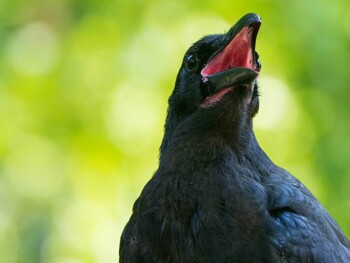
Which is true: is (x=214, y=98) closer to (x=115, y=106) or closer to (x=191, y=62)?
(x=191, y=62)

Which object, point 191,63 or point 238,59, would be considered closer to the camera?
point 238,59

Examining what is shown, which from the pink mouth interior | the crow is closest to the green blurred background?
the crow

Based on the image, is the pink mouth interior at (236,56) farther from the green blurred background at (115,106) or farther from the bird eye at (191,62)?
the green blurred background at (115,106)

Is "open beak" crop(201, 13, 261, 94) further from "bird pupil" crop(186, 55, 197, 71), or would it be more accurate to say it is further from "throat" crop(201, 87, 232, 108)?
"bird pupil" crop(186, 55, 197, 71)

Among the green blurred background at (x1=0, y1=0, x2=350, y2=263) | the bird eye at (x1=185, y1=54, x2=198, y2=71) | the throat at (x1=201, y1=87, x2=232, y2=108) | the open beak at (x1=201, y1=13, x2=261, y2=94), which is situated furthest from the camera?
the green blurred background at (x1=0, y1=0, x2=350, y2=263)

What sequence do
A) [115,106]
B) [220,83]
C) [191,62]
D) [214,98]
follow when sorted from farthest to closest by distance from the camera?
[115,106] → [191,62] → [214,98] → [220,83]

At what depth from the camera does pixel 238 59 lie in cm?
480

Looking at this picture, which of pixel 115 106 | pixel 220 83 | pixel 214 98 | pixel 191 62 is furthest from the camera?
pixel 115 106

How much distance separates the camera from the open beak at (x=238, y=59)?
182 inches

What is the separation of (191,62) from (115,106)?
11.1 feet

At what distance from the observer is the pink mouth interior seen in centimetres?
471

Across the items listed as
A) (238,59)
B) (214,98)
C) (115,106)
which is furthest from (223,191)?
(115,106)

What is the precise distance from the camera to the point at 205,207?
15.6ft

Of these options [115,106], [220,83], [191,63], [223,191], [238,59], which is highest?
[115,106]
